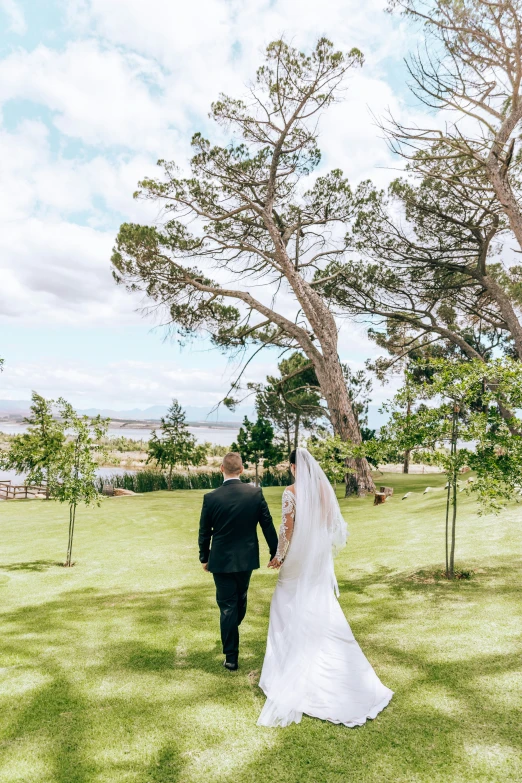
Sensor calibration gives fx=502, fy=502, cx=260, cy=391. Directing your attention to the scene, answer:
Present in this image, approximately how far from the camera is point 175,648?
4957mm

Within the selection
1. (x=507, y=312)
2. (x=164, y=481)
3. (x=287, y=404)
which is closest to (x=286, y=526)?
(x=507, y=312)

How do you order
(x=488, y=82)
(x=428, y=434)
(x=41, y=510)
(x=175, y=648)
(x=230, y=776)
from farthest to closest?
(x=41, y=510) < (x=488, y=82) < (x=428, y=434) < (x=175, y=648) < (x=230, y=776)

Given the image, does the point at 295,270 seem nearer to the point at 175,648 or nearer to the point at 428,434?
the point at 428,434

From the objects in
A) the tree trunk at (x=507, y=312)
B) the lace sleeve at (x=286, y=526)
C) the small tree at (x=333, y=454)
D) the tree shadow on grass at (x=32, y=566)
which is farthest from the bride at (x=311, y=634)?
the tree trunk at (x=507, y=312)

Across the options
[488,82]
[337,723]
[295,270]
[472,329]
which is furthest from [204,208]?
[337,723]

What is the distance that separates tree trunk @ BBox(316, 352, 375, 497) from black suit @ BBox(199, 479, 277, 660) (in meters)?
14.2

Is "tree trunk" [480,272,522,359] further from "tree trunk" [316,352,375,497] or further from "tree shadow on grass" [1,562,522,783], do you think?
"tree shadow on grass" [1,562,522,783]

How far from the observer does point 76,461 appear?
29.1 feet

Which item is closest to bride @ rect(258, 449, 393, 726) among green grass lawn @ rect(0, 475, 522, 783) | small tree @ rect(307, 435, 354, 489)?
green grass lawn @ rect(0, 475, 522, 783)

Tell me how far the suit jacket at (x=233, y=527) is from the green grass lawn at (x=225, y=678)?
3.16 feet

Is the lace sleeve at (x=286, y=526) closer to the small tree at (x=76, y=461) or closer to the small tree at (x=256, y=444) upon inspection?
the small tree at (x=76, y=461)

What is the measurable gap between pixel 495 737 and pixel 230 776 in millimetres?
1724

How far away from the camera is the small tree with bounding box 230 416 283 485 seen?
24.6 m

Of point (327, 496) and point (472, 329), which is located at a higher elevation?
point (472, 329)
